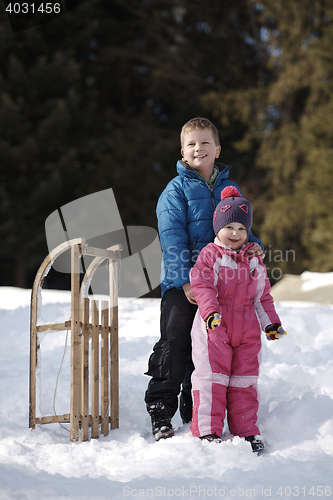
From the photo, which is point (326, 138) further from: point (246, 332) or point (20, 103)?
point (246, 332)

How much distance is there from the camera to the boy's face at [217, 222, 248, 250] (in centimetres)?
263

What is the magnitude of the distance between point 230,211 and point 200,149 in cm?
43

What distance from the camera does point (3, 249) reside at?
39.0ft

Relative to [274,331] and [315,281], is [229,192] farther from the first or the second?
[315,281]

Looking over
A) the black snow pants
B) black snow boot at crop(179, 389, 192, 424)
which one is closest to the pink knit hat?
the black snow pants

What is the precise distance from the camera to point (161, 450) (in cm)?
228

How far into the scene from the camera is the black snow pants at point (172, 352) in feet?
8.66

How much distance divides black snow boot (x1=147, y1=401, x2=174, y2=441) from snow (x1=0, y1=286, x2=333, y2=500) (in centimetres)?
7

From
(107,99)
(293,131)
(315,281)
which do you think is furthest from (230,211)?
(107,99)

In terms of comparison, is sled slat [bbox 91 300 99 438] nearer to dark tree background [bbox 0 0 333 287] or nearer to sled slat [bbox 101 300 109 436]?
sled slat [bbox 101 300 109 436]

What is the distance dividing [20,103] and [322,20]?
720 cm

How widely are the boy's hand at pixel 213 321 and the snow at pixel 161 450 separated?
0.51 meters

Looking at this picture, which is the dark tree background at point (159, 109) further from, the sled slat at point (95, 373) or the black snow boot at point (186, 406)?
the sled slat at point (95, 373)

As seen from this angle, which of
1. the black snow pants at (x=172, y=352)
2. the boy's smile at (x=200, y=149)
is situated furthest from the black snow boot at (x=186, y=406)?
the boy's smile at (x=200, y=149)
